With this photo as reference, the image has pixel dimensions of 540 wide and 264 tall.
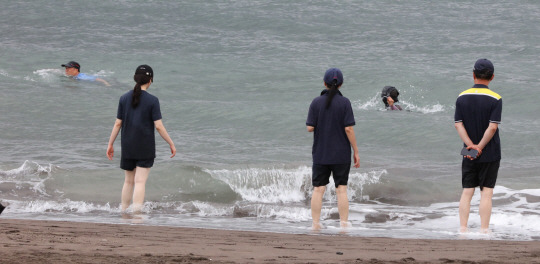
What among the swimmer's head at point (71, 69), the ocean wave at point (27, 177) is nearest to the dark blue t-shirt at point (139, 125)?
the ocean wave at point (27, 177)

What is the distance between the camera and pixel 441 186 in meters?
10.5

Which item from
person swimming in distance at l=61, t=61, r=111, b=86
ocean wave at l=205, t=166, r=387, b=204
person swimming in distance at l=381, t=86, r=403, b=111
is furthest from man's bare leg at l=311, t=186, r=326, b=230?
person swimming in distance at l=61, t=61, r=111, b=86

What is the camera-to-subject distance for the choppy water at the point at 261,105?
924 centimetres

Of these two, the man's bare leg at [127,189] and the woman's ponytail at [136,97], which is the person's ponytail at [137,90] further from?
the man's bare leg at [127,189]

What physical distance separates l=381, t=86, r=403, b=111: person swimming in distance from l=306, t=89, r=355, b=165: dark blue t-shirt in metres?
9.97

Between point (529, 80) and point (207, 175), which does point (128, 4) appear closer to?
point (529, 80)

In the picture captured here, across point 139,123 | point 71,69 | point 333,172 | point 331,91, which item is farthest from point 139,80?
point 71,69

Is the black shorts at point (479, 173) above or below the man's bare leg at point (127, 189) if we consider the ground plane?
above

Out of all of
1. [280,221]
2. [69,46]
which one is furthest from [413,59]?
[280,221]

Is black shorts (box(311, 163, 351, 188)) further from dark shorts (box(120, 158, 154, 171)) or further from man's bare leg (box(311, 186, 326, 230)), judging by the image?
dark shorts (box(120, 158, 154, 171))

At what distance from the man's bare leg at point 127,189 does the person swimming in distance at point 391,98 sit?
9856 mm

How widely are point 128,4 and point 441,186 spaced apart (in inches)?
838

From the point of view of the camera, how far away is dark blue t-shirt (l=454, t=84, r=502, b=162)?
690 centimetres

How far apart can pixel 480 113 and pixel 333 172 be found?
1.44 m
